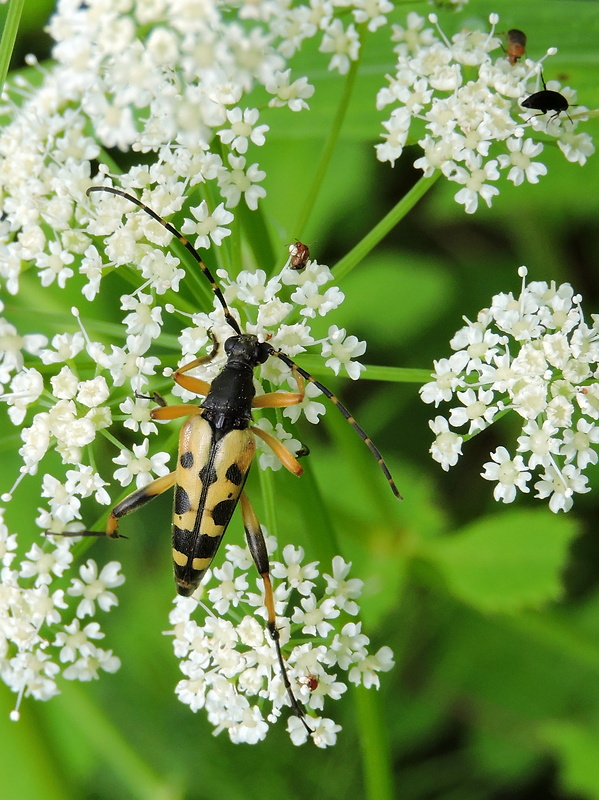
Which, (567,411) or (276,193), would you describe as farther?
(276,193)

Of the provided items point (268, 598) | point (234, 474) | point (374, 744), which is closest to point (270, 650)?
point (268, 598)

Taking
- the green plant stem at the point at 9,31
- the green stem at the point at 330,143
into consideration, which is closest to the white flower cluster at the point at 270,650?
the green stem at the point at 330,143

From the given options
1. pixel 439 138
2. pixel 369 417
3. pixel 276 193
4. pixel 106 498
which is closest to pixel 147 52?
pixel 439 138

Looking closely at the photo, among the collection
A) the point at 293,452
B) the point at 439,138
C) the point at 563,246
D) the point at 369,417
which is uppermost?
the point at 439,138

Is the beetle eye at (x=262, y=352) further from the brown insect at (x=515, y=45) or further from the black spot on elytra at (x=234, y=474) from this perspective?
the brown insect at (x=515, y=45)

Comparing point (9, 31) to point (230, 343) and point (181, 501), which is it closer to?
point (230, 343)

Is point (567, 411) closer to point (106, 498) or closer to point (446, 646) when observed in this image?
point (106, 498)
